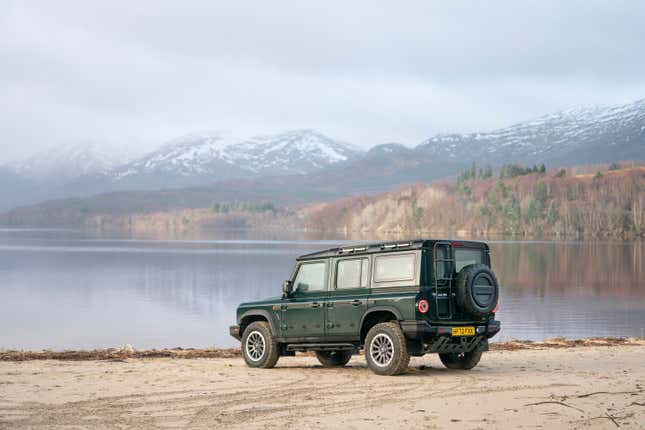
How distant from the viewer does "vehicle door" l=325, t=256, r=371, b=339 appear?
16.4 m

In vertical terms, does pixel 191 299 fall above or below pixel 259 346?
below

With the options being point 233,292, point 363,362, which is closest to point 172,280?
point 233,292

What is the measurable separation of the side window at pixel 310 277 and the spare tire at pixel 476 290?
9.49 feet

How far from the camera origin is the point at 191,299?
50.2 m

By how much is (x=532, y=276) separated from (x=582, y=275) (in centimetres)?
448

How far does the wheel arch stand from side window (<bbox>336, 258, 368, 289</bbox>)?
0.61 meters

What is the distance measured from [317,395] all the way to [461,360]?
4375 mm

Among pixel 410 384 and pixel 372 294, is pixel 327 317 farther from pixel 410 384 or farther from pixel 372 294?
pixel 410 384

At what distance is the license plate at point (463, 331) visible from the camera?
51.5ft

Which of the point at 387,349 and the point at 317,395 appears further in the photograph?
the point at 387,349

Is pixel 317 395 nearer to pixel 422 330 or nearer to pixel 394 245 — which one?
pixel 422 330

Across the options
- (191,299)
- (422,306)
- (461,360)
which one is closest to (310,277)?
(422,306)

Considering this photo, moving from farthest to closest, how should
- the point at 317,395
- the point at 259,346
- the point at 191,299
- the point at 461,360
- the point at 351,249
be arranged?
the point at 191,299 < the point at 259,346 < the point at 461,360 < the point at 351,249 < the point at 317,395

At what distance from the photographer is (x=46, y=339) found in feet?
108
